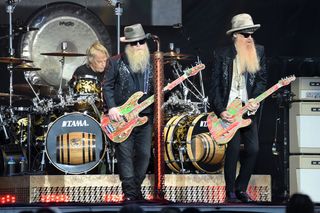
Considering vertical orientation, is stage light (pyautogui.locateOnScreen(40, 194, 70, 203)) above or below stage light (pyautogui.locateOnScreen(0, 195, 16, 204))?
above

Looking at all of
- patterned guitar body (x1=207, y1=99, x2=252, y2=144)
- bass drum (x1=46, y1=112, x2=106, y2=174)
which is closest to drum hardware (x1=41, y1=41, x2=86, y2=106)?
bass drum (x1=46, y1=112, x2=106, y2=174)

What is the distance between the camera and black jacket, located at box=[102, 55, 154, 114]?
1308 centimetres

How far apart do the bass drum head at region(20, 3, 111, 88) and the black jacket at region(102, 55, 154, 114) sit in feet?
13.6

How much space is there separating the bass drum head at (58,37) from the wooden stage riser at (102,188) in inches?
125

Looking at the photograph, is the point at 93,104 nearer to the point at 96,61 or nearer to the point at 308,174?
the point at 96,61

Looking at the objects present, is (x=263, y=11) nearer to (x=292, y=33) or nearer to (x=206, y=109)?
(x=292, y=33)

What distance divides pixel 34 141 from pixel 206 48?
3.33m

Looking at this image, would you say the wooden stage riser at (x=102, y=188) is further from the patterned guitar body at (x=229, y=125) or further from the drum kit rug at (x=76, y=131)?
the patterned guitar body at (x=229, y=125)

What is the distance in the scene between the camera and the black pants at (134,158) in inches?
512

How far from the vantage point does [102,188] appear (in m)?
14.2

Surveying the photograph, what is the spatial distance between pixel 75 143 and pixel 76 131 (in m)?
0.15

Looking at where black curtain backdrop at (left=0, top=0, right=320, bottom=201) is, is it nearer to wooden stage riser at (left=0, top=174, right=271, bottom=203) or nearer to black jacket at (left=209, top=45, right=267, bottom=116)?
wooden stage riser at (left=0, top=174, right=271, bottom=203)

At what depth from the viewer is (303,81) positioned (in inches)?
625

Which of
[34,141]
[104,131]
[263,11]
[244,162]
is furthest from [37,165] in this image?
[263,11]
